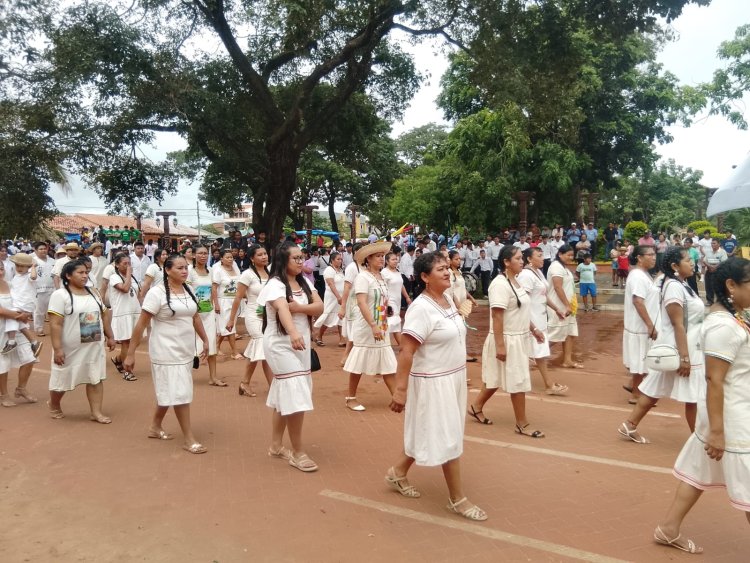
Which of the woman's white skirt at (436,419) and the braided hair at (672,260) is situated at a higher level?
the braided hair at (672,260)

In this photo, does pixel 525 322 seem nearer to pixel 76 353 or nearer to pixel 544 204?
pixel 76 353

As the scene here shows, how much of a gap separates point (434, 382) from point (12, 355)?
17.2ft

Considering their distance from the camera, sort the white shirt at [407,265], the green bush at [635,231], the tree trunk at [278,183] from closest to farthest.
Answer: the tree trunk at [278,183] → the white shirt at [407,265] → the green bush at [635,231]

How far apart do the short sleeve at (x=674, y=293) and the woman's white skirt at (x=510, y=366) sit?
1.31m

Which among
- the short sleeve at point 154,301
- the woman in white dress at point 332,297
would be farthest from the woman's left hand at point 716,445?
the woman in white dress at point 332,297

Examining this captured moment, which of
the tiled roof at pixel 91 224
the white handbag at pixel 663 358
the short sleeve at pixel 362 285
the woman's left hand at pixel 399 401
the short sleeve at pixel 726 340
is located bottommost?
the woman's left hand at pixel 399 401

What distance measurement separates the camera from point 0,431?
591 cm

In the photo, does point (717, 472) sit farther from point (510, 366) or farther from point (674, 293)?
point (510, 366)

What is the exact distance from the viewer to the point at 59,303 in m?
5.79

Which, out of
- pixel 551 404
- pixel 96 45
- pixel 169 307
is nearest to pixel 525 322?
pixel 551 404

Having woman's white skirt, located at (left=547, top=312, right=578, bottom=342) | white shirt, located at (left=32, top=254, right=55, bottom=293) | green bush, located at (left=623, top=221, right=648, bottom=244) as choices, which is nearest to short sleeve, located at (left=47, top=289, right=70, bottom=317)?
woman's white skirt, located at (left=547, top=312, right=578, bottom=342)

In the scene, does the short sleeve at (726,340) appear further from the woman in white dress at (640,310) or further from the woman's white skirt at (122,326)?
the woman's white skirt at (122,326)

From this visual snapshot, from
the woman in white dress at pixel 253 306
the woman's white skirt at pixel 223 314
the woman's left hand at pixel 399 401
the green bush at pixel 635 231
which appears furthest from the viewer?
the green bush at pixel 635 231

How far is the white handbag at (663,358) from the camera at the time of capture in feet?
16.3
